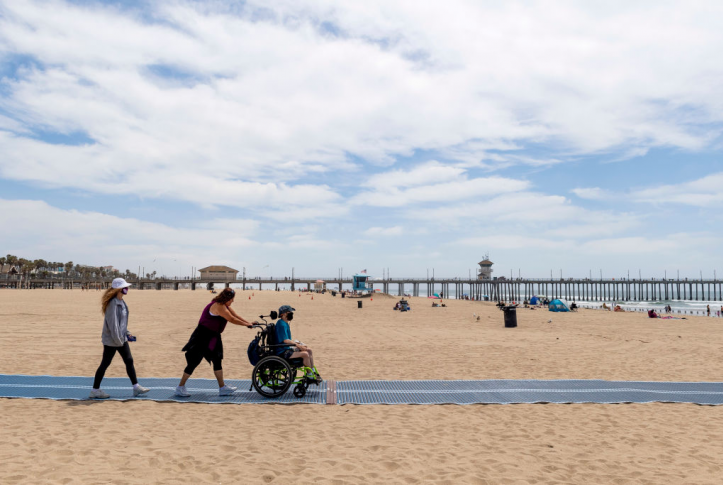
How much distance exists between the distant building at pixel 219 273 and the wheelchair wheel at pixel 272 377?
129630mm

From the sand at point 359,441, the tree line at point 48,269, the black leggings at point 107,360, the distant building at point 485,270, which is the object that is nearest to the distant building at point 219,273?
the tree line at point 48,269

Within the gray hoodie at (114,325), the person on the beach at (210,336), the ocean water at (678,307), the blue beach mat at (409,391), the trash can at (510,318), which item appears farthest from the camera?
the ocean water at (678,307)

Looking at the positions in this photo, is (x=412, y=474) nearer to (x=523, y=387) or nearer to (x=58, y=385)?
(x=523, y=387)

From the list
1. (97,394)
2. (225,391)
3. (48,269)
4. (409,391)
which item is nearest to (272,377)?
(225,391)

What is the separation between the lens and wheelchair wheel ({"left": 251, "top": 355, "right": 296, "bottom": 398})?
6.72 metres

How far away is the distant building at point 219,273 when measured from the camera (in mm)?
131250

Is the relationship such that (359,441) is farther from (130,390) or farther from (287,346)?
(130,390)

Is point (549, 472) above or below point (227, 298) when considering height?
below

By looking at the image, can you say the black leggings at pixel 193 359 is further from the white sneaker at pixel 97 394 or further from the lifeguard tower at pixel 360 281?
the lifeguard tower at pixel 360 281

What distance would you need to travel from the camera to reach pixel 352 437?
510 centimetres

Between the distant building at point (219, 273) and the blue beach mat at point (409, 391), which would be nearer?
the blue beach mat at point (409, 391)

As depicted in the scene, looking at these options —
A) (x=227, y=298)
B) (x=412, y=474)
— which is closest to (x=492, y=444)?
(x=412, y=474)

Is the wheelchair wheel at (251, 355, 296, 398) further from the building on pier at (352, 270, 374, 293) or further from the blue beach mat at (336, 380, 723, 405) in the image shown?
the building on pier at (352, 270, 374, 293)

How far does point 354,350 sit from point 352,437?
6956 mm
